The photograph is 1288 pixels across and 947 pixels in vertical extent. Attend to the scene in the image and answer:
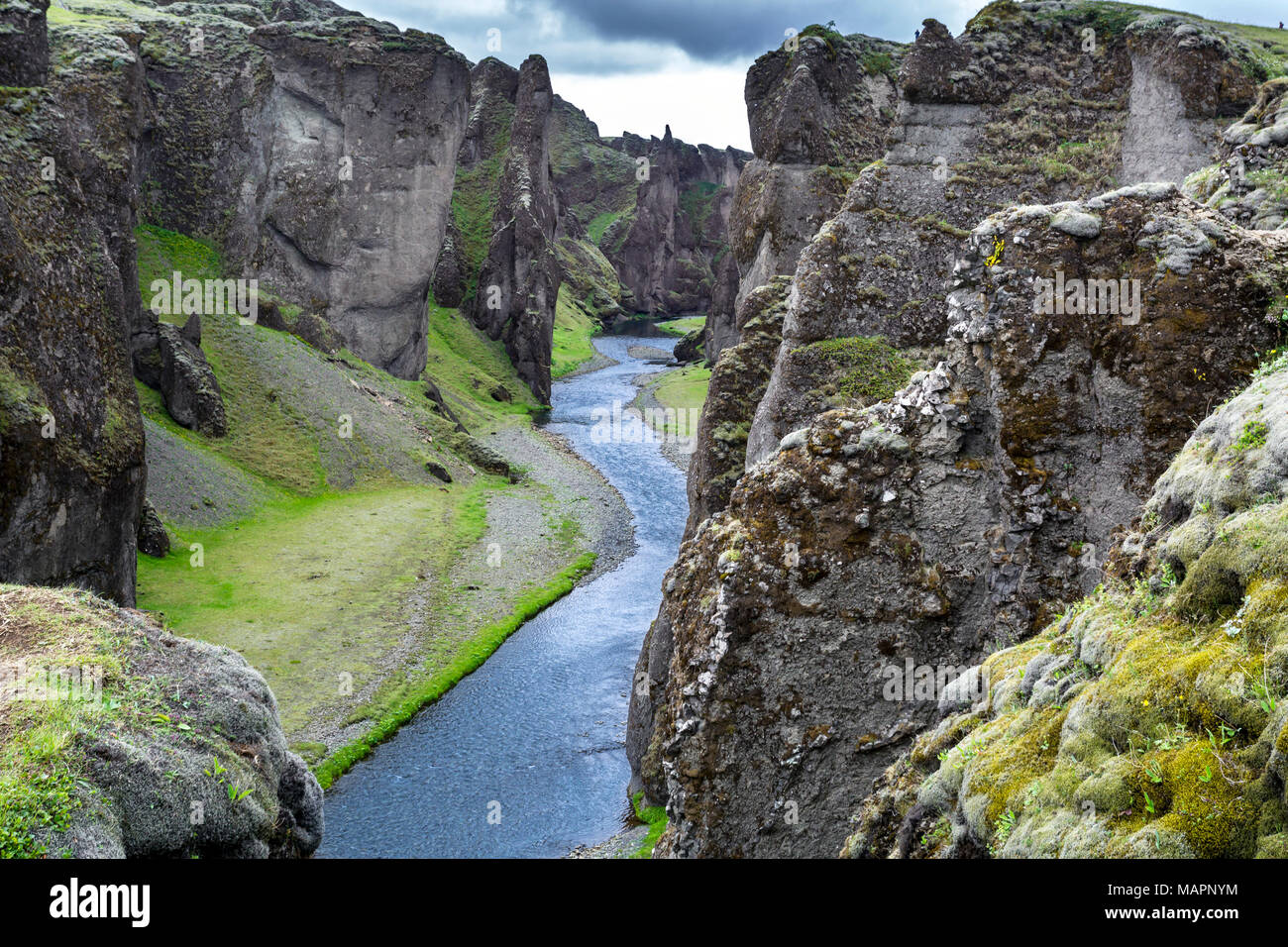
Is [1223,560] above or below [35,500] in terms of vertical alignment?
above

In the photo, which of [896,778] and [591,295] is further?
[591,295]

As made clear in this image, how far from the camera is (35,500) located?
3162 centimetres

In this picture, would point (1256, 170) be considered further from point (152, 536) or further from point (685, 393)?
point (685, 393)

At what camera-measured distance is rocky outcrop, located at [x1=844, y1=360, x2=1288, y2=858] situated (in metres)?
6.46

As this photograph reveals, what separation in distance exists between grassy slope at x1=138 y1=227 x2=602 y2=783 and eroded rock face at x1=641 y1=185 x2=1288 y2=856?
22.0 metres

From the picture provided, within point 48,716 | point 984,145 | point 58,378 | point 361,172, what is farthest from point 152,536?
point 361,172

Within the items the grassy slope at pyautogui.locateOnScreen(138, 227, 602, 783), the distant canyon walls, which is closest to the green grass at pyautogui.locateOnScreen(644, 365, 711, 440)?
the distant canyon walls

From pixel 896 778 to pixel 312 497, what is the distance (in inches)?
2191

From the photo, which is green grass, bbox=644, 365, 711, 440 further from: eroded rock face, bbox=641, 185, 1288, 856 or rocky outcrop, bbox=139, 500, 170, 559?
eroded rock face, bbox=641, 185, 1288, 856

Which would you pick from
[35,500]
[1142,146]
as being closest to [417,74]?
[35,500]

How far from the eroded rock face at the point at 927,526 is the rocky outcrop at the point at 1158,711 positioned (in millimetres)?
3632

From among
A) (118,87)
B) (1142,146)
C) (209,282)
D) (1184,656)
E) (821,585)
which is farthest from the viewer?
(209,282)
